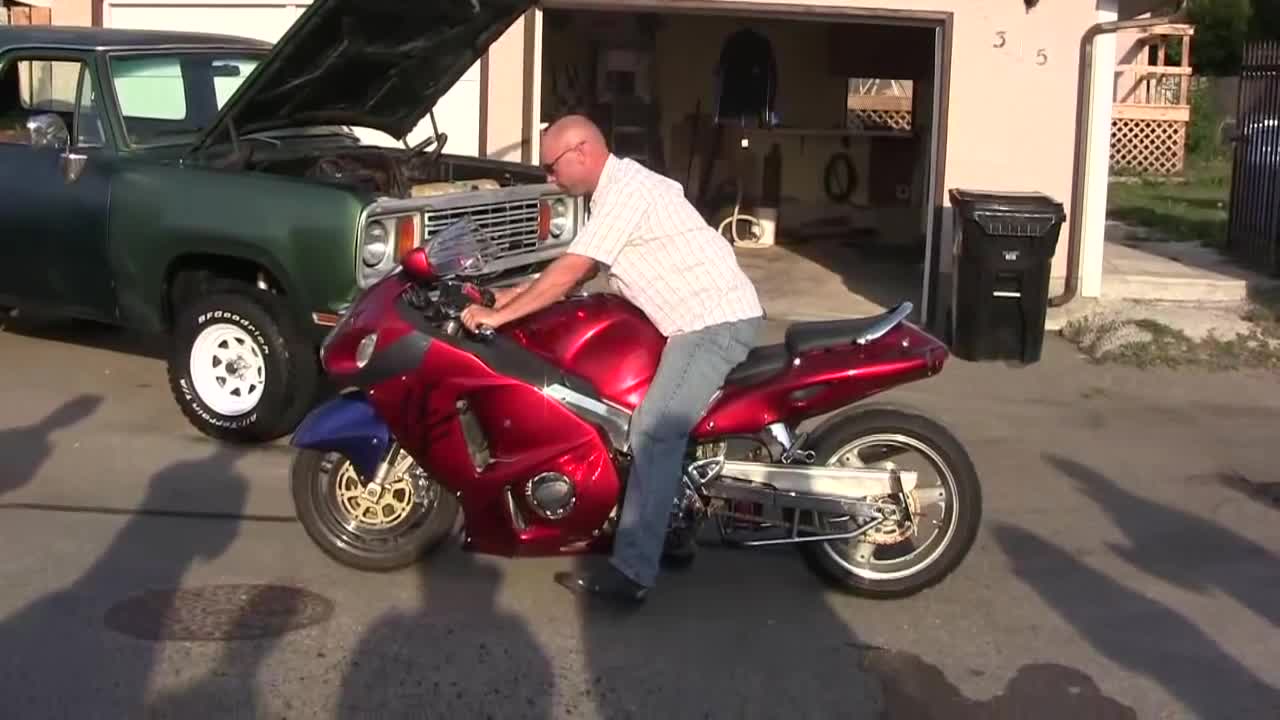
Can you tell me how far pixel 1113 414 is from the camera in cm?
909

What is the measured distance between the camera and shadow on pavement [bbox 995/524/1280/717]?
16.7ft

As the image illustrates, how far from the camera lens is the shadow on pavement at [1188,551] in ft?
20.1

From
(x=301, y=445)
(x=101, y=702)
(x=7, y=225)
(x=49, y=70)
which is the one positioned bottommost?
(x=101, y=702)

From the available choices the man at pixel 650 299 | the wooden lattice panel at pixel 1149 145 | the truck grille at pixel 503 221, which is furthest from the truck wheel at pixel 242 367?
the wooden lattice panel at pixel 1149 145

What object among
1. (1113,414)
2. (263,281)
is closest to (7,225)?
(263,281)

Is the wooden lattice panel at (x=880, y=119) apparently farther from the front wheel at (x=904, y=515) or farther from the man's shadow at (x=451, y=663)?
the man's shadow at (x=451, y=663)

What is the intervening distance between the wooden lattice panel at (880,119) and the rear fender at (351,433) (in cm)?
1547

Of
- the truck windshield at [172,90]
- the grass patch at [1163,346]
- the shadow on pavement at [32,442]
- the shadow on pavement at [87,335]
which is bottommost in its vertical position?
the shadow on pavement at [32,442]

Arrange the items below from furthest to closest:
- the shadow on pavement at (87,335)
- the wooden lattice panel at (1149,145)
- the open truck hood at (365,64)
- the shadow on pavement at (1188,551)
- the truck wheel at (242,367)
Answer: the wooden lattice panel at (1149,145), the shadow on pavement at (87,335), the truck wheel at (242,367), the open truck hood at (365,64), the shadow on pavement at (1188,551)

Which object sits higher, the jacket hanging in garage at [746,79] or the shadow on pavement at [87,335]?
the jacket hanging in garage at [746,79]

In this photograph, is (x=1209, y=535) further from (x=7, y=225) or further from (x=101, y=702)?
(x=7, y=225)

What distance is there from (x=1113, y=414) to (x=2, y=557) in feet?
19.1

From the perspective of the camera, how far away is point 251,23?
40.2ft

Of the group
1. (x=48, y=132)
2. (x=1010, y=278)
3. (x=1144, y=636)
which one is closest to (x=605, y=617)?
(x=1144, y=636)
